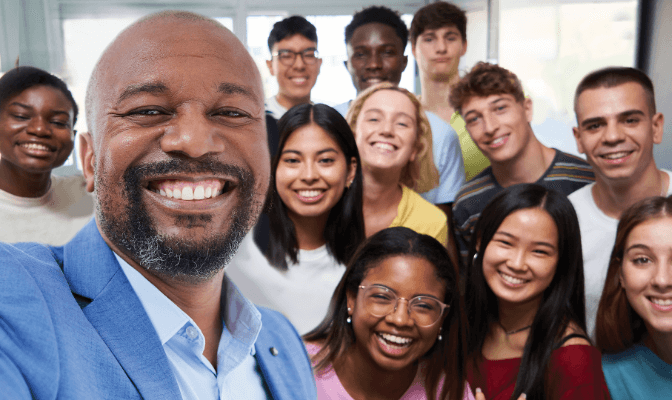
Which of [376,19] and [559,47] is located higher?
[376,19]

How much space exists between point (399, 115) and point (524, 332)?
98 centimetres

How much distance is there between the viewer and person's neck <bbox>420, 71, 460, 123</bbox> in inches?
98.3

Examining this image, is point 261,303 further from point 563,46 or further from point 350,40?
point 563,46

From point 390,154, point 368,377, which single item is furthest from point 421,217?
point 368,377

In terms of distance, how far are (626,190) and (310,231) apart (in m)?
1.37

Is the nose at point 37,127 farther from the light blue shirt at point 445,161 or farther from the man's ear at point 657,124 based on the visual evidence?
the man's ear at point 657,124

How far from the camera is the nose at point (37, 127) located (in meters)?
2.08

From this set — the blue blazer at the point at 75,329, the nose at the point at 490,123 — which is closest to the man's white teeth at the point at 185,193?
the blue blazer at the point at 75,329

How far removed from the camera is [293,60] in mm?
2357

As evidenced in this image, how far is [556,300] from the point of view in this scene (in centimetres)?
194

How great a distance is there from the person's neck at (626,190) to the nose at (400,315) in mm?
1116

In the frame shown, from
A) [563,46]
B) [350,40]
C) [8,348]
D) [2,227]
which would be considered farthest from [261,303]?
[563,46]

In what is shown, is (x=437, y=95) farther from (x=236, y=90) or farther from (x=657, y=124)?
(x=236, y=90)

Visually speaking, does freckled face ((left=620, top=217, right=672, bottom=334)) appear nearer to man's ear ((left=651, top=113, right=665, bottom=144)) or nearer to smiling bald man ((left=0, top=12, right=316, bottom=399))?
man's ear ((left=651, top=113, right=665, bottom=144))
